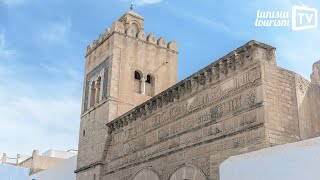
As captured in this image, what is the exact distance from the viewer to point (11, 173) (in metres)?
13.8

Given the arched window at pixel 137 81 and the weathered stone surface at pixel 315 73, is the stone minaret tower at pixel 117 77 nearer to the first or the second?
the arched window at pixel 137 81

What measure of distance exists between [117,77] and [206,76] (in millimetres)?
4902

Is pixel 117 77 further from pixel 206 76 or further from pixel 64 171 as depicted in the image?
pixel 64 171

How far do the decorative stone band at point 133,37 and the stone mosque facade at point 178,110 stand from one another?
3cm

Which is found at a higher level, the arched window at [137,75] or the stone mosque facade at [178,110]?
the arched window at [137,75]

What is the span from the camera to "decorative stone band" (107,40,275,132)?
7.52 meters

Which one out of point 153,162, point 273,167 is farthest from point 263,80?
point 153,162

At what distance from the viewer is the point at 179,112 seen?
9055 mm

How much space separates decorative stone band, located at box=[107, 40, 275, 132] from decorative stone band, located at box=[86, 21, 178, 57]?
11.3 ft

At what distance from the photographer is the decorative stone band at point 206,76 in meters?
7.52

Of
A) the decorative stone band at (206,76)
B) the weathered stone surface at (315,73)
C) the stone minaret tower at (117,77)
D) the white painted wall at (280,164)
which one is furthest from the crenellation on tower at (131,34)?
the white painted wall at (280,164)

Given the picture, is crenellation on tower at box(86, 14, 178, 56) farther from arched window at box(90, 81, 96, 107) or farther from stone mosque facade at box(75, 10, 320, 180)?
arched window at box(90, 81, 96, 107)

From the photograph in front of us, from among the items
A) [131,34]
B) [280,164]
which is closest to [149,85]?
[131,34]

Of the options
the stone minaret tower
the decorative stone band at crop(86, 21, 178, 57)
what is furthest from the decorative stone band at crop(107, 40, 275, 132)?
the decorative stone band at crop(86, 21, 178, 57)
